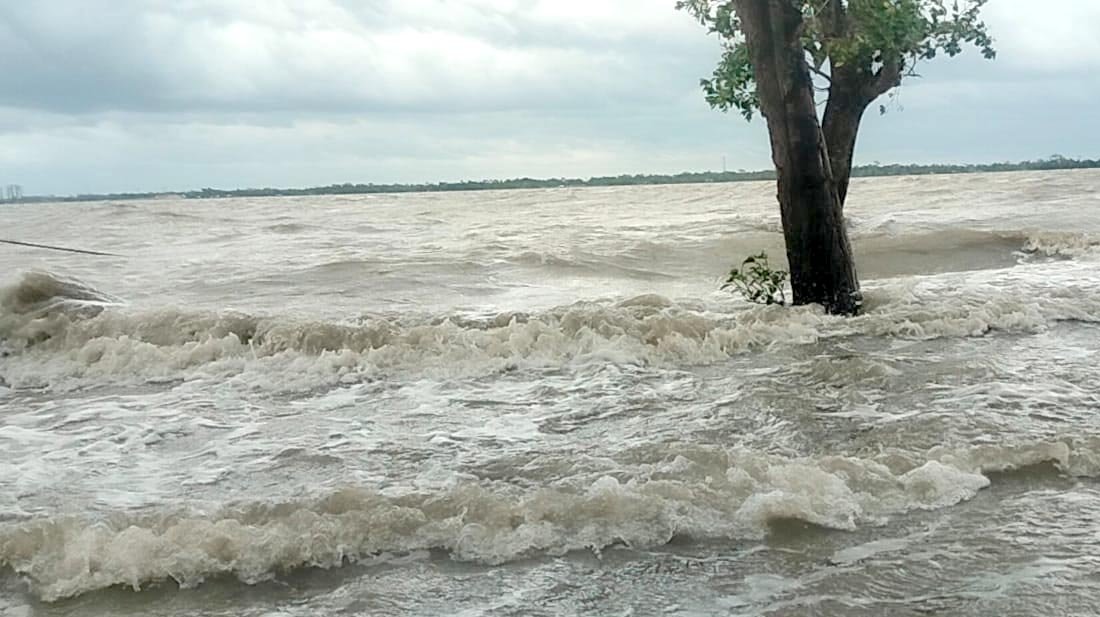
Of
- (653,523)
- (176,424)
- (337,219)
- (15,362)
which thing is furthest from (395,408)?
(337,219)

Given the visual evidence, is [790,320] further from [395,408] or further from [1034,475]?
[1034,475]

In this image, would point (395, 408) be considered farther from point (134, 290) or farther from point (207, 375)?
point (134, 290)

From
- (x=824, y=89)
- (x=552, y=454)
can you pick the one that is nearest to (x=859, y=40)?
(x=824, y=89)

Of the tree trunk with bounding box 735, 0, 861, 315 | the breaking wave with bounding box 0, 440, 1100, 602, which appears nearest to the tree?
the tree trunk with bounding box 735, 0, 861, 315

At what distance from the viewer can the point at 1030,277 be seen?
11.6 meters

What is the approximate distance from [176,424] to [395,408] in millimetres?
1281

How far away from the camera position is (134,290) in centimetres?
1313

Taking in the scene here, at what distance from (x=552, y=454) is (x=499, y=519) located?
1.10 metres

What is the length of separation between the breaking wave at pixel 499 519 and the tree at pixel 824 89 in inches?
182

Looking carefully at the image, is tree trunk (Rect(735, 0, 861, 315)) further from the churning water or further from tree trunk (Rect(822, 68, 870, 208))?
tree trunk (Rect(822, 68, 870, 208))

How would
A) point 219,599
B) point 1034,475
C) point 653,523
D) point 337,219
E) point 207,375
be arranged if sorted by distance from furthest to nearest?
point 337,219 → point 207,375 → point 1034,475 → point 653,523 → point 219,599

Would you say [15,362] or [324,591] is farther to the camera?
[15,362]

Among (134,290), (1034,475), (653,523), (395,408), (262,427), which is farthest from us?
(134,290)

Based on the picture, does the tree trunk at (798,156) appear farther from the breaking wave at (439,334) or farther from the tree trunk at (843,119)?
the tree trunk at (843,119)
